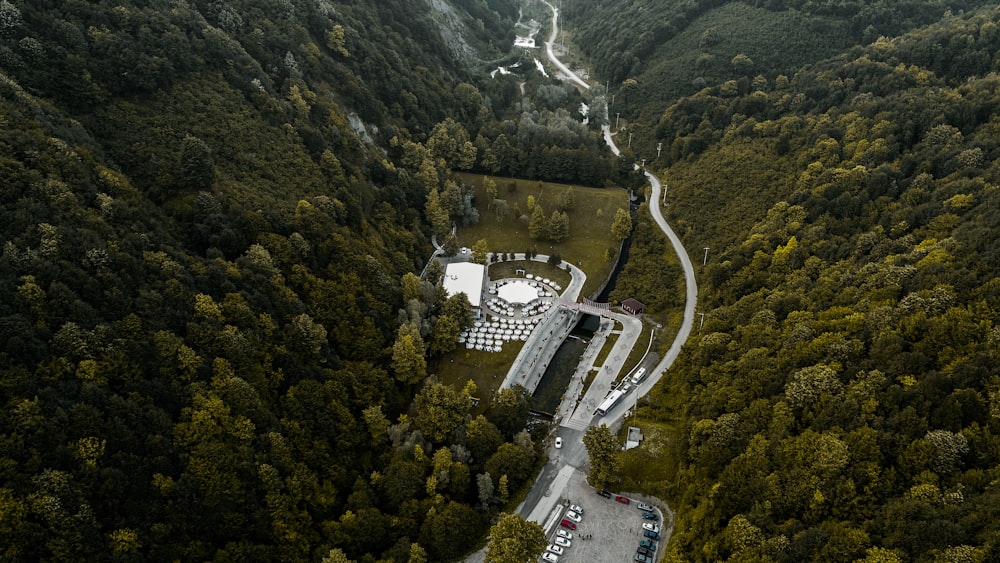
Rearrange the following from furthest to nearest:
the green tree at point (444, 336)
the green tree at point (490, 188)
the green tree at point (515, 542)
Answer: the green tree at point (490, 188)
the green tree at point (444, 336)
the green tree at point (515, 542)

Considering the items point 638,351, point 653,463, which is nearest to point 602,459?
point 653,463

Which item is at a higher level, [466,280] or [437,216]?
[437,216]

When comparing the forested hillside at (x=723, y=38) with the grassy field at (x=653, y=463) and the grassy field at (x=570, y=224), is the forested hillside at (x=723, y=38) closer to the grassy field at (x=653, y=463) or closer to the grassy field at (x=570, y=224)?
the grassy field at (x=570, y=224)

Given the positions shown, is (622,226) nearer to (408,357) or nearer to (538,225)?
(538,225)

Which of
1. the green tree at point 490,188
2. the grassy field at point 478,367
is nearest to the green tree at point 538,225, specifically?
the green tree at point 490,188

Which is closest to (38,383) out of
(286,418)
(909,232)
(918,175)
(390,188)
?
(286,418)

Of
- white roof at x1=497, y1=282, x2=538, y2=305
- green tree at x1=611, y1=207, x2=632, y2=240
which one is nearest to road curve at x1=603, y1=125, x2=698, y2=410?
green tree at x1=611, y1=207, x2=632, y2=240

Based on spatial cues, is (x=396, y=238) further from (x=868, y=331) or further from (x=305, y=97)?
(x=868, y=331)
